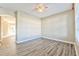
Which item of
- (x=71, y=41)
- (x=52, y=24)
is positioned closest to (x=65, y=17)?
(x=52, y=24)

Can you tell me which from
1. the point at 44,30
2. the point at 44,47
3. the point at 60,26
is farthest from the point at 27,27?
the point at 60,26

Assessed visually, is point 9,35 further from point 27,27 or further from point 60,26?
point 60,26

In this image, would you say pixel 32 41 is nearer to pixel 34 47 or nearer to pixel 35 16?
pixel 34 47

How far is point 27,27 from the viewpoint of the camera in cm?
278

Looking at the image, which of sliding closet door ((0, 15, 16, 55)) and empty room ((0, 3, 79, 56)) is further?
sliding closet door ((0, 15, 16, 55))

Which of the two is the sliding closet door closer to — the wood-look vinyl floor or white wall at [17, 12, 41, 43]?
white wall at [17, 12, 41, 43]

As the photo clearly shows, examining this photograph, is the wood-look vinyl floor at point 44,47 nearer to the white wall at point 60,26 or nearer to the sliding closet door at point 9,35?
the white wall at point 60,26

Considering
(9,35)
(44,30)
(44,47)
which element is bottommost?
(44,47)

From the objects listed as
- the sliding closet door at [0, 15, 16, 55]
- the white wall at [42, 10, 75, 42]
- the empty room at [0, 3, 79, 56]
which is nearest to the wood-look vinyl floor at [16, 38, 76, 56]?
the empty room at [0, 3, 79, 56]

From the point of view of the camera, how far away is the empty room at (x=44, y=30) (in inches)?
91.2

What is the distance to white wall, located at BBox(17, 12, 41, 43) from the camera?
Result: 2588mm

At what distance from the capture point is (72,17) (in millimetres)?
2305

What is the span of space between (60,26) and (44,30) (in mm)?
353

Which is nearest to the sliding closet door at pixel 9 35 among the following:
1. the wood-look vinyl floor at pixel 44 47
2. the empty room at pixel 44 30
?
the empty room at pixel 44 30
